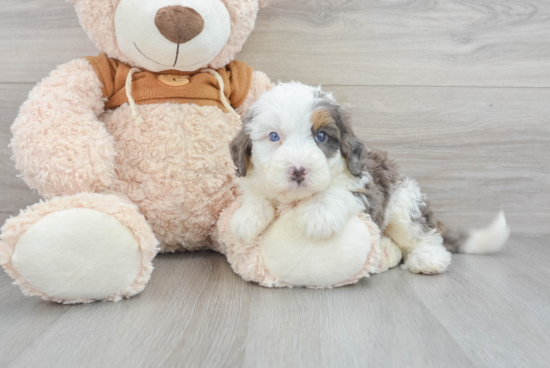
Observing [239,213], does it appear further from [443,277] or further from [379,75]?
[379,75]

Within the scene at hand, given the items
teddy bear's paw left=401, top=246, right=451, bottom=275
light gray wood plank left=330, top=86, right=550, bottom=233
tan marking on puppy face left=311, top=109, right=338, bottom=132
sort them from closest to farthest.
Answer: tan marking on puppy face left=311, top=109, right=338, bottom=132, teddy bear's paw left=401, top=246, right=451, bottom=275, light gray wood plank left=330, top=86, right=550, bottom=233

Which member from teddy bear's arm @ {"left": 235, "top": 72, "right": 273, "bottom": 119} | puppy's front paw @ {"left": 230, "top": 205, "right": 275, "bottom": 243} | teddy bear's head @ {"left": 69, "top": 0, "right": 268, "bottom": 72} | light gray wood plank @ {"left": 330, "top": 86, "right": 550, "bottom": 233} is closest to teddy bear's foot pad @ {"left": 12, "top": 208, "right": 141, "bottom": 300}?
puppy's front paw @ {"left": 230, "top": 205, "right": 275, "bottom": 243}

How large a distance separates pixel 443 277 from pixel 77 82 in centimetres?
140

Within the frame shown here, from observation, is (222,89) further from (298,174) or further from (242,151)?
(298,174)

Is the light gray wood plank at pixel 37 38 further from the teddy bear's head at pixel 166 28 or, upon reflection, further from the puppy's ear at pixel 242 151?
the puppy's ear at pixel 242 151

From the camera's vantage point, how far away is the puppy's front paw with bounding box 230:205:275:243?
4.46 feet

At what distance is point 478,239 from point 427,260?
0.37m

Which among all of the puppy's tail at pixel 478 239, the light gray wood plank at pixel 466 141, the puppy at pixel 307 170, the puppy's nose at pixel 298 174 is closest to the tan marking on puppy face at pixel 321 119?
the puppy at pixel 307 170

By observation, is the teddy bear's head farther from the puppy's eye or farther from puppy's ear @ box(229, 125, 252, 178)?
the puppy's eye

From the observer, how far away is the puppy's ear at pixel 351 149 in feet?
4.29

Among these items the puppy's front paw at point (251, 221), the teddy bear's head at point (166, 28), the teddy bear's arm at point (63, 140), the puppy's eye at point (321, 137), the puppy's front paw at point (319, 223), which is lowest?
the puppy's front paw at point (251, 221)

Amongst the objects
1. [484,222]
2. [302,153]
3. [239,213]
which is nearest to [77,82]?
[239,213]

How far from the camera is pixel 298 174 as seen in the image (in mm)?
1209

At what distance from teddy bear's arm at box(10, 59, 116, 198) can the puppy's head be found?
450 millimetres
